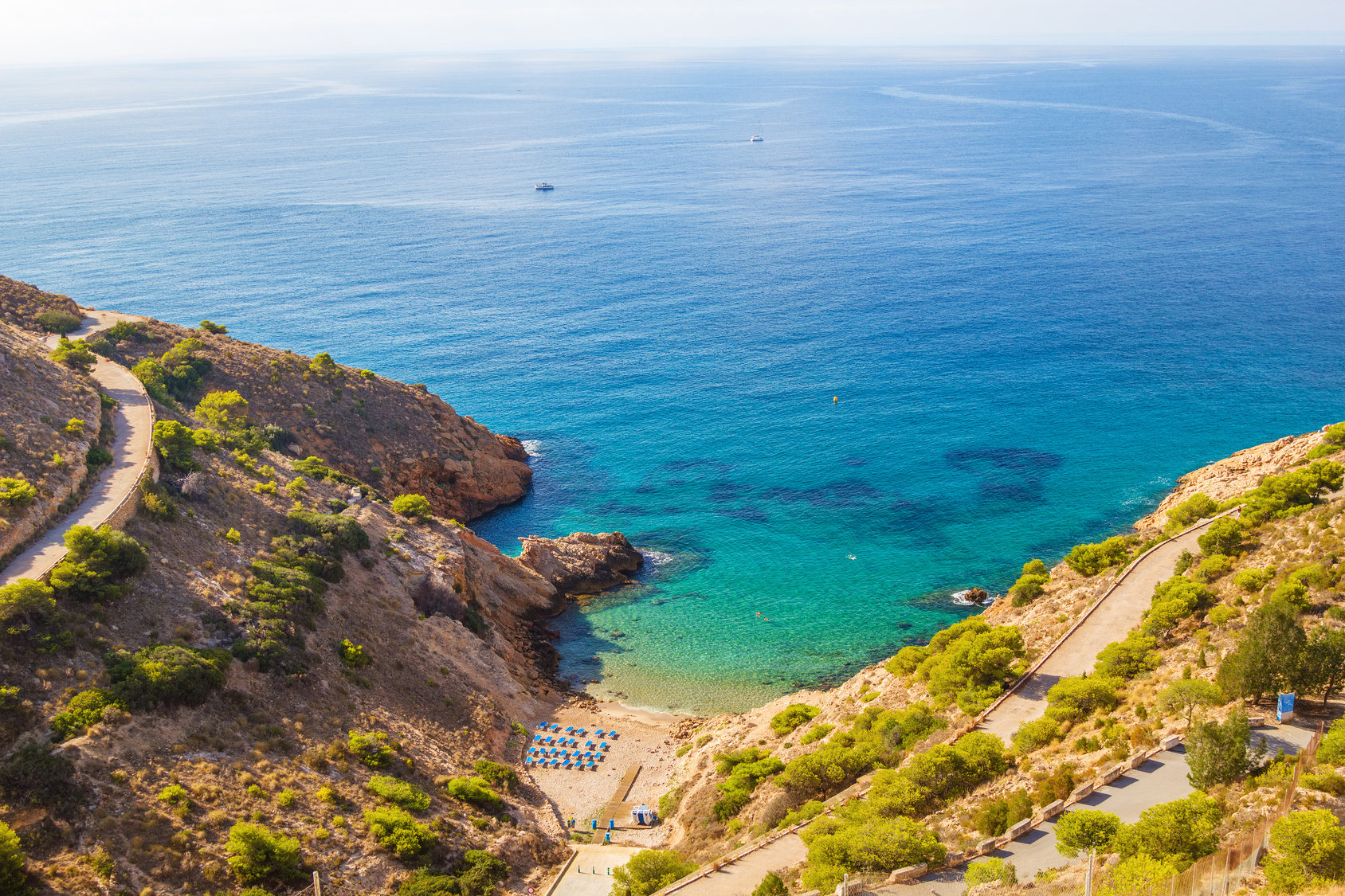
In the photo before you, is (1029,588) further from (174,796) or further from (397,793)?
(174,796)

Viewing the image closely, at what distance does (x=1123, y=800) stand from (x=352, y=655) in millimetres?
35407

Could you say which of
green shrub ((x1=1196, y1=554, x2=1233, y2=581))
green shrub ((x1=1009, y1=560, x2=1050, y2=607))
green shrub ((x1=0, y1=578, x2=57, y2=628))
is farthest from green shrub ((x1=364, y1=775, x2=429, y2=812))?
green shrub ((x1=1196, y1=554, x2=1233, y2=581))

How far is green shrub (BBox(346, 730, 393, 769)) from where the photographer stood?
39.7 metres

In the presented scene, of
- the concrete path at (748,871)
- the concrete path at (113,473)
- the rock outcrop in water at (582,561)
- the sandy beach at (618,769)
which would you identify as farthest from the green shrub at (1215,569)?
the concrete path at (113,473)

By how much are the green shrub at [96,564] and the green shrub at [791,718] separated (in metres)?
31.5

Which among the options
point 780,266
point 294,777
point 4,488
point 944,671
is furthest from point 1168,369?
point 4,488

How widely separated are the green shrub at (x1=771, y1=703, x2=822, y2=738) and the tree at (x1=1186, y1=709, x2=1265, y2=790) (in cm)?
2041

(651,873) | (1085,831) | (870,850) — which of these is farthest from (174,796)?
(1085,831)

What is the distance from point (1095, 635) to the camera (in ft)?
140

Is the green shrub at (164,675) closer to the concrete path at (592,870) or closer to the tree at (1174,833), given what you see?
the concrete path at (592,870)

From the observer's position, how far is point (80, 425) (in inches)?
1996

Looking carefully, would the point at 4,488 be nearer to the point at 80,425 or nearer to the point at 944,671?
the point at 80,425

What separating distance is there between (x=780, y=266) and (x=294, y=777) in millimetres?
116936

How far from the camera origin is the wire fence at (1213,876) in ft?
72.4
